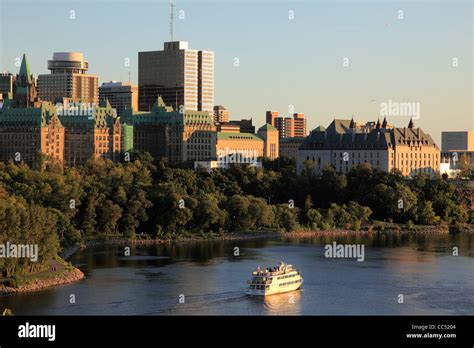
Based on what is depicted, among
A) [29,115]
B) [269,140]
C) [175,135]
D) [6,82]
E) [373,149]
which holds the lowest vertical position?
[373,149]

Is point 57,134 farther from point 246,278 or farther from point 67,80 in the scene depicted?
point 246,278

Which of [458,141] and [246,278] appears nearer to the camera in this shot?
[246,278]

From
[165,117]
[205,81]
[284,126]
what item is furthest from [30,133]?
[284,126]

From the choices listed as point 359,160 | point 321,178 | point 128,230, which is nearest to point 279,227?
point 128,230

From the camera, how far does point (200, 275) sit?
141ft

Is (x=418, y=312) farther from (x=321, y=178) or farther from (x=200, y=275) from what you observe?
(x=321, y=178)

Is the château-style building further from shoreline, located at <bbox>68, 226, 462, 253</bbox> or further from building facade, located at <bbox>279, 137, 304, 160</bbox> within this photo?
building facade, located at <bbox>279, 137, 304, 160</bbox>

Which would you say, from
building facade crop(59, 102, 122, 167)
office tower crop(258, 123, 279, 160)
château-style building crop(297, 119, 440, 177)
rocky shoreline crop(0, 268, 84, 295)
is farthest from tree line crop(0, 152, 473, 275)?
office tower crop(258, 123, 279, 160)

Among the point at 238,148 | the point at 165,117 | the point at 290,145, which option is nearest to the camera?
the point at 165,117

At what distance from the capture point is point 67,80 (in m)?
145

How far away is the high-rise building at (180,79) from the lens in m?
143

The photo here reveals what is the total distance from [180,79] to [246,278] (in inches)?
4083

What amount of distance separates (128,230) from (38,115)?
137ft

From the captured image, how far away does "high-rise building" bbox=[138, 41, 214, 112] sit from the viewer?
143250 millimetres
